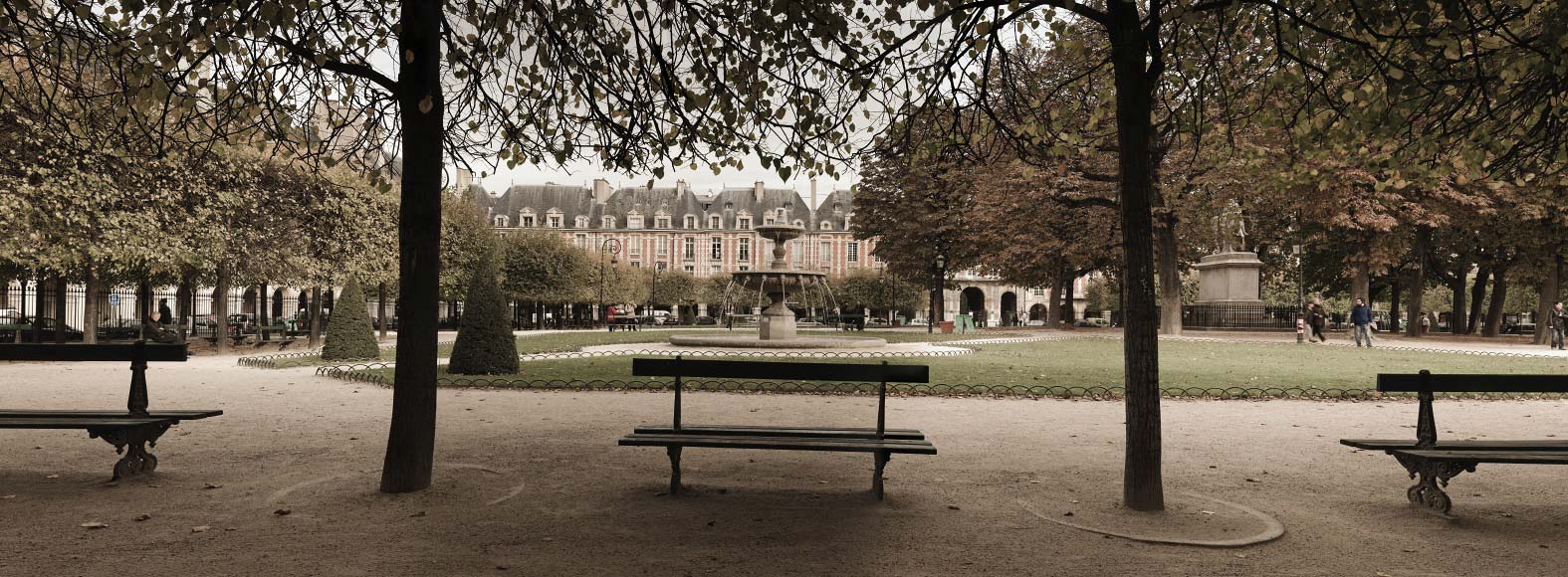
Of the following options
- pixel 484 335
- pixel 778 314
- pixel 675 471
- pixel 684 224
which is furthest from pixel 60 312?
pixel 684 224

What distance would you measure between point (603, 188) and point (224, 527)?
88736 millimetres

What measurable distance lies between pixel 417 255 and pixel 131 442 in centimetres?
248

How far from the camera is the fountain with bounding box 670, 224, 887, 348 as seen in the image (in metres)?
22.4

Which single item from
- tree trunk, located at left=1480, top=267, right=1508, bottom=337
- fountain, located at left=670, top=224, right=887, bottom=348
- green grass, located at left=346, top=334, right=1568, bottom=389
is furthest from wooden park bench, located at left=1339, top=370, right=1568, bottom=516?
tree trunk, located at left=1480, top=267, right=1508, bottom=337

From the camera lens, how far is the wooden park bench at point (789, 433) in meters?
5.61

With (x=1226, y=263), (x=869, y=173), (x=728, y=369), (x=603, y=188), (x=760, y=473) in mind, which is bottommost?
(x=760, y=473)

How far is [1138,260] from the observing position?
212 inches

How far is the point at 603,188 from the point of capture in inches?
3612

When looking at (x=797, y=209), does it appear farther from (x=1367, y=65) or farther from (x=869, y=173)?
(x=1367, y=65)

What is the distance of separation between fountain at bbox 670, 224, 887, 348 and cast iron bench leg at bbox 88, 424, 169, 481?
15.4m

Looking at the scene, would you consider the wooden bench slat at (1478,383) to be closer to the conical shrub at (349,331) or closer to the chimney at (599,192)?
the conical shrub at (349,331)

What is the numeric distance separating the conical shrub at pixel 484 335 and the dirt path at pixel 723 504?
4521 mm

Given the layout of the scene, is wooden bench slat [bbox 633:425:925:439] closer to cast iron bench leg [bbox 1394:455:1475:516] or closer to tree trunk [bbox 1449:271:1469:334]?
cast iron bench leg [bbox 1394:455:1475:516]

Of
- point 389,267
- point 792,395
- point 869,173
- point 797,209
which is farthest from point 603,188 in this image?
point 792,395
